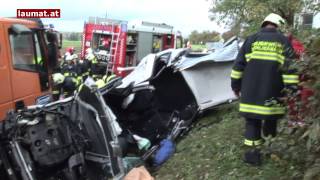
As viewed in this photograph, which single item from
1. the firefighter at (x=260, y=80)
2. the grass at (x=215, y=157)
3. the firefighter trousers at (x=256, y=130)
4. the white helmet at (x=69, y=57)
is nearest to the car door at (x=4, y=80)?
the grass at (x=215, y=157)

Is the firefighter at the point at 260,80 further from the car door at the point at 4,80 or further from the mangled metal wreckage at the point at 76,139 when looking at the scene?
the car door at the point at 4,80

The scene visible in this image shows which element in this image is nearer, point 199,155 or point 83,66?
point 199,155

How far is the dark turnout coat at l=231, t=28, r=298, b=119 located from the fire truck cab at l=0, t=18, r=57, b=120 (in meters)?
3.13

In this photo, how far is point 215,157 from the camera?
5.59 metres

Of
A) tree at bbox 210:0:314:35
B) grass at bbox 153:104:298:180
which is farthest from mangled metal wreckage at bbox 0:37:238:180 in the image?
tree at bbox 210:0:314:35

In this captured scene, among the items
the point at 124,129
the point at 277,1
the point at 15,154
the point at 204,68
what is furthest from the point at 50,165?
the point at 277,1

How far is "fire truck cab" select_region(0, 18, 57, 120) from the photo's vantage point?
6.42 metres

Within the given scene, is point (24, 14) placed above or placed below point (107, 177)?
above

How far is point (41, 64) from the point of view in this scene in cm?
714

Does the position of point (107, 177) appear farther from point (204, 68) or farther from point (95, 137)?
point (204, 68)

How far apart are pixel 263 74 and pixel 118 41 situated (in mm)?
11944

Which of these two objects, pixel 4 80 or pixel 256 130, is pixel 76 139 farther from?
pixel 4 80

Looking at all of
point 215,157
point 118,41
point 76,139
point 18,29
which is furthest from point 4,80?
point 118,41

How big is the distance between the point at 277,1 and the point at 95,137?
7.06 meters
